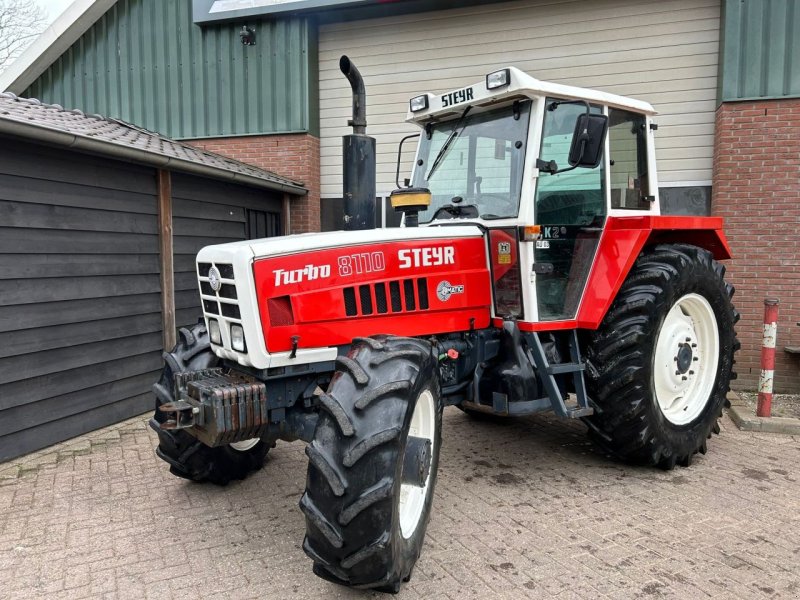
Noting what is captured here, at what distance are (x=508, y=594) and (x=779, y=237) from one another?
5467 mm

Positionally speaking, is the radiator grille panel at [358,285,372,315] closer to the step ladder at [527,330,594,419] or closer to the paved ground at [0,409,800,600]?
the step ladder at [527,330,594,419]

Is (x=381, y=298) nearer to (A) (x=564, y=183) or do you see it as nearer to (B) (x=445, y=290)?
(B) (x=445, y=290)

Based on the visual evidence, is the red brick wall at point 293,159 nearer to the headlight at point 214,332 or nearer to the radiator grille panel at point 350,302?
the headlight at point 214,332

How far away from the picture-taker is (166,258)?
6.11 m

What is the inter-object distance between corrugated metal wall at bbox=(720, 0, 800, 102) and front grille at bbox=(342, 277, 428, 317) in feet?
16.2

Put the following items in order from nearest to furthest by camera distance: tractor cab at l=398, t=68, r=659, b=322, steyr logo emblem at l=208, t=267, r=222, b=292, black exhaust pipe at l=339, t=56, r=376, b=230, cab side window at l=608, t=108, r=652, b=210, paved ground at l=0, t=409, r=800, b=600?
paved ground at l=0, t=409, r=800, b=600 → steyr logo emblem at l=208, t=267, r=222, b=292 → tractor cab at l=398, t=68, r=659, b=322 → black exhaust pipe at l=339, t=56, r=376, b=230 → cab side window at l=608, t=108, r=652, b=210

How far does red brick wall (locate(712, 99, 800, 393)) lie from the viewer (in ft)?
20.7

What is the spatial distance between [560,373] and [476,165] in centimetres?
148

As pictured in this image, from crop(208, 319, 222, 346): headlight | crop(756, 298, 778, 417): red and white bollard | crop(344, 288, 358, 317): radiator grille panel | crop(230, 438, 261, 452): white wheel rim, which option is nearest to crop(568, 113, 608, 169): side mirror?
crop(344, 288, 358, 317): radiator grille panel

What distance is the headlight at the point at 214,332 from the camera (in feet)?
10.7

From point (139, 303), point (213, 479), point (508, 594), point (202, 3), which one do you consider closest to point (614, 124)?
point (508, 594)

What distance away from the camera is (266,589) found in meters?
2.75

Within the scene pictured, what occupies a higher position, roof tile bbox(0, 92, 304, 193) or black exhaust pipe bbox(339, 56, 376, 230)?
roof tile bbox(0, 92, 304, 193)

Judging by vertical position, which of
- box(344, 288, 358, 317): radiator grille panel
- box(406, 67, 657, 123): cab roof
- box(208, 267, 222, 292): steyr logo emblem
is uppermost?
box(406, 67, 657, 123): cab roof
